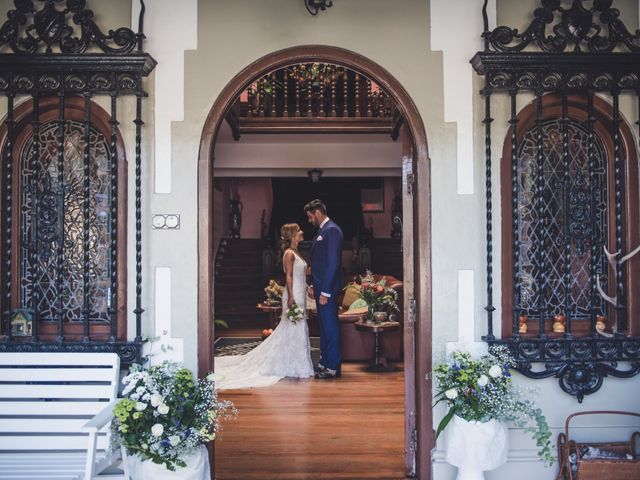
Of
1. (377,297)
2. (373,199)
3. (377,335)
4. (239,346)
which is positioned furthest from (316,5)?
(373,199)

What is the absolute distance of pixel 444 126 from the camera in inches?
138

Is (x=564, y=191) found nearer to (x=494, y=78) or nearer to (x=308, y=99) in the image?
(x=494, y=78)

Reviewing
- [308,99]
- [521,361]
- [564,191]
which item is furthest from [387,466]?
[308,99]

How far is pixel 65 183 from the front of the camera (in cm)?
354

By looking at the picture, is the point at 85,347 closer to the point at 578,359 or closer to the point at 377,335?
the point at 578,359

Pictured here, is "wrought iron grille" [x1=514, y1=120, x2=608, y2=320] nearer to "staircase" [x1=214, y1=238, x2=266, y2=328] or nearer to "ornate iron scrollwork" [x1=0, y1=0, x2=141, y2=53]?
"ornate iron scrollwork" [x1=0, y1=0, x2=141, y2=53]

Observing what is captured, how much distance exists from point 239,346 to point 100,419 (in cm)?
620

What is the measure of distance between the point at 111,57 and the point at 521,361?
297cm

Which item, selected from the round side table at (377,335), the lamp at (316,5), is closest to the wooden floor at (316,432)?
the round side table at (377,335)

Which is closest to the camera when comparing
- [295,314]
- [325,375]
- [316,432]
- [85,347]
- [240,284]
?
[85,347]

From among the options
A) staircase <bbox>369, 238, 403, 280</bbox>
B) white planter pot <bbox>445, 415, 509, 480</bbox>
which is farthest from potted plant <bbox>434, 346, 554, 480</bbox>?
staircase <bbox>369, 238, 403, 280</bbox>

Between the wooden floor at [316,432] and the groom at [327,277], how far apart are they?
28cm

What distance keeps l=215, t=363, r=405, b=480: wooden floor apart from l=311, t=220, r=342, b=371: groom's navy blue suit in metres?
0.53

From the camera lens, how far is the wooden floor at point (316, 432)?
389cm
